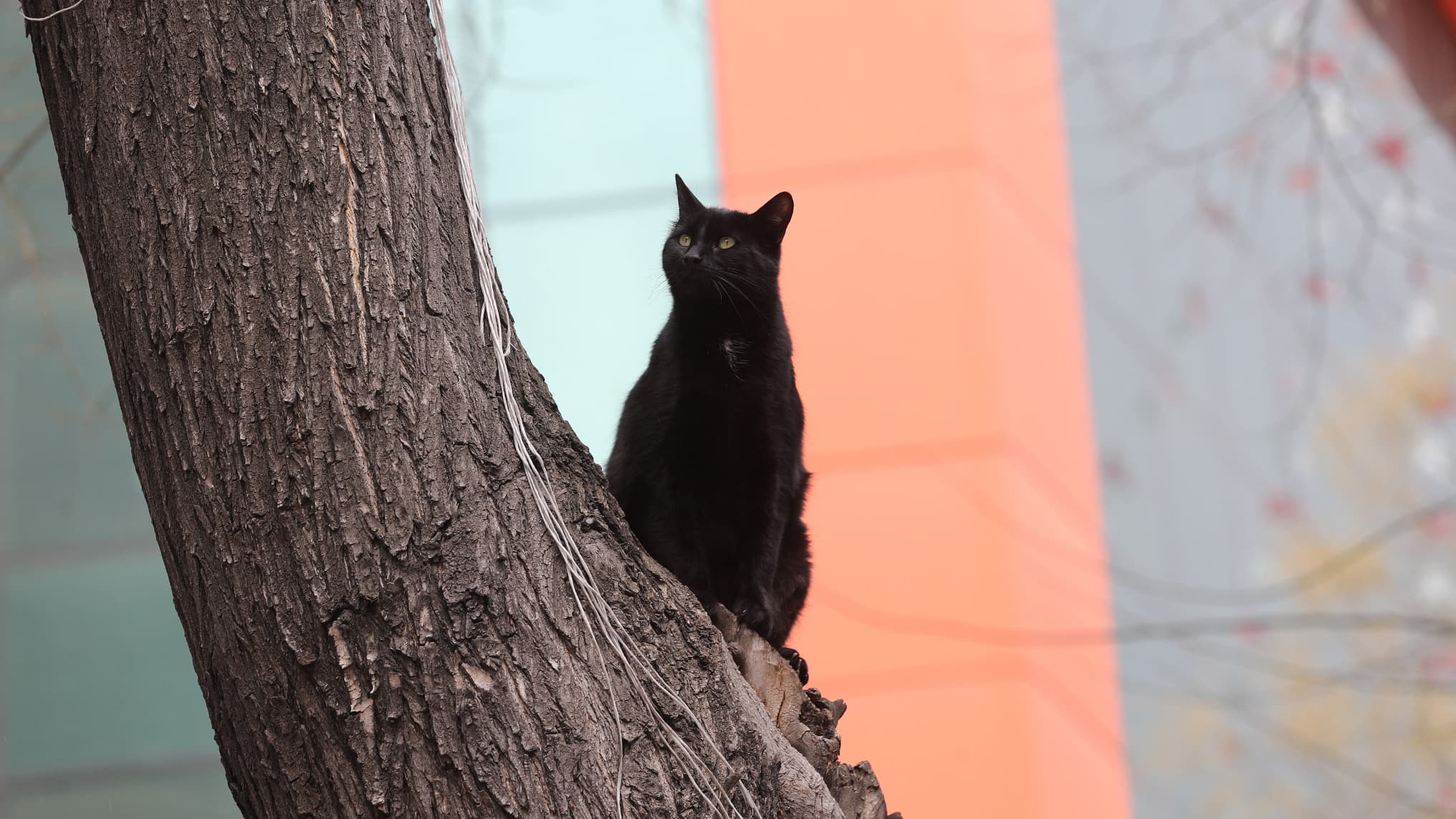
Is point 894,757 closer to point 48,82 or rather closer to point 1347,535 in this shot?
point 1347,535

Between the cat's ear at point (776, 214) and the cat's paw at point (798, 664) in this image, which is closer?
the cat's paw at point (798, 664)

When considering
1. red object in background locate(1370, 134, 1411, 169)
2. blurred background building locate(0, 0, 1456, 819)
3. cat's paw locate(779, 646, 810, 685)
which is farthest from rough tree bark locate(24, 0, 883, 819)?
red object in background locate(1370, 134, 1411, 169)

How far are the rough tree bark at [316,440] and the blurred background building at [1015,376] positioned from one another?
2.30 metres

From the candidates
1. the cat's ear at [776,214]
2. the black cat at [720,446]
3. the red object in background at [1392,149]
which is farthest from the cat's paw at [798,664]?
the red object in background at [1392,149]

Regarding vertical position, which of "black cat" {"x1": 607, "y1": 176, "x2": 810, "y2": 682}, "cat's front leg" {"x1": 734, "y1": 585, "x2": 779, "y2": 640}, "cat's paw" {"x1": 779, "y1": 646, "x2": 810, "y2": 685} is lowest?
"cat's paw" {"x1": 779, "y1": 646, "x2": 810, "y2": 685}

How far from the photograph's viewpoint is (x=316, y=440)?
1.29 meters

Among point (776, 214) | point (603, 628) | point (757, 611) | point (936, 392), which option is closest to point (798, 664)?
A: point (757, 611)

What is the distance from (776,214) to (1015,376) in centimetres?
185

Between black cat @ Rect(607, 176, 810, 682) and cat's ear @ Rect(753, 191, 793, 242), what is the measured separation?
0.44 ft

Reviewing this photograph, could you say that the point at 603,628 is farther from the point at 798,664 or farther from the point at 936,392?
the point at 936,392

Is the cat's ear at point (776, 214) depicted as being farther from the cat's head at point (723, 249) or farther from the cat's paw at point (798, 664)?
the cat's paw at point (798, 664)

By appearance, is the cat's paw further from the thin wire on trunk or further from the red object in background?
the red object in background

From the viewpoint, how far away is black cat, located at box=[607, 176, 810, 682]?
6.64 feet

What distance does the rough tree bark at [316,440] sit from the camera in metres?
1.28
